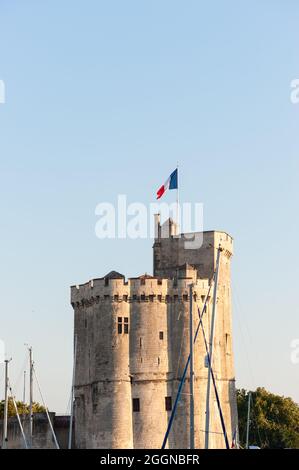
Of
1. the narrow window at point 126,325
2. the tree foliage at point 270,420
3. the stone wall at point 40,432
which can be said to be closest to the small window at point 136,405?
the narrow window at point 126,325

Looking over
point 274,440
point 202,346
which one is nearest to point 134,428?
point 202,346

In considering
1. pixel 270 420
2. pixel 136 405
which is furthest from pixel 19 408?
pixel 136 405

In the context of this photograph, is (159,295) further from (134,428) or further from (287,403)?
(287,403)

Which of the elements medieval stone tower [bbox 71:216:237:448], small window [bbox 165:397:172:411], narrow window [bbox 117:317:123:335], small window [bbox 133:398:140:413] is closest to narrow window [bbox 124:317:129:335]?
medieval stone tower [bbox 71:216:237:448]

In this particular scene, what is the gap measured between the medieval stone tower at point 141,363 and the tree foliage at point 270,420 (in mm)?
20452

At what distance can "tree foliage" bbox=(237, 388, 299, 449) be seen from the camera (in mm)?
101125

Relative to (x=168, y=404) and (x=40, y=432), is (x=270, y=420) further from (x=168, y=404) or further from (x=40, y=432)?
(x=40, y=432)

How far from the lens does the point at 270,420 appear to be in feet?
341

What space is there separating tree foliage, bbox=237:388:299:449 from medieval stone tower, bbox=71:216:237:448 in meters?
20.5

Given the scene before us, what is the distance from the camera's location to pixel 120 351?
77938 millimetres

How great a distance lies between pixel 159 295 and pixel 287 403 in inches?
1174

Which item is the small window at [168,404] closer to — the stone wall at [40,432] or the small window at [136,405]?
the small window at [136,405]
